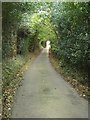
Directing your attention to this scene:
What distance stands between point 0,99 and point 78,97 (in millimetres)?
2997

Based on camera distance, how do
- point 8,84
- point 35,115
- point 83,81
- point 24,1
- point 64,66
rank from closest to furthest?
point 35,115
point 8,84
point 83,81
point 24,1
point 64,66

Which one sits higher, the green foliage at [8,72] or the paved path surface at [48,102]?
the green foliage at [8,72]

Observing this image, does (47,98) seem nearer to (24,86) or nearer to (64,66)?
(24,86)

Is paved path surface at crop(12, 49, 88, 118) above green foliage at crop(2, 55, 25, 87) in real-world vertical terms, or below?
below

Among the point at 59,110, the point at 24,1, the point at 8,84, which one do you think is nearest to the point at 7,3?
the point at 24,1

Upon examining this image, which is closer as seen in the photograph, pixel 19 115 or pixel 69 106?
pixel 19 115

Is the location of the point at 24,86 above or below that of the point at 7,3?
below

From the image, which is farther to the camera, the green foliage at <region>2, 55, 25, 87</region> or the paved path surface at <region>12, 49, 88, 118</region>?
the green foliage at <region>2, 55, 25, 87</region>

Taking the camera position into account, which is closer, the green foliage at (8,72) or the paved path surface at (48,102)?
the paved path surface at (48,102)

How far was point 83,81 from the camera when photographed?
1298 centimetres

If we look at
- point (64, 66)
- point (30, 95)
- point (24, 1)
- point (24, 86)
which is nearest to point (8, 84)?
point (24, 86)

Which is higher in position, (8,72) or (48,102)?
(8,72)

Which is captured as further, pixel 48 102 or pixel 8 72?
pixel 8 72

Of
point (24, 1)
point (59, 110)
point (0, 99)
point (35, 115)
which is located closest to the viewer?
point (35, 115)
